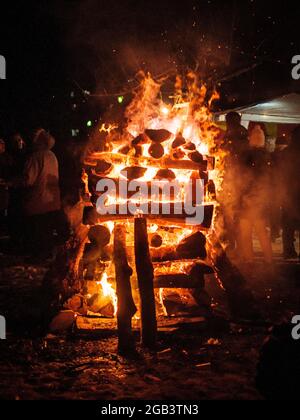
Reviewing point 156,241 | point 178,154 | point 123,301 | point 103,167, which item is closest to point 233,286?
point 156,241

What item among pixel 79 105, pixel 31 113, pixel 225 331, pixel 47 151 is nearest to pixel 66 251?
pixel 225 331

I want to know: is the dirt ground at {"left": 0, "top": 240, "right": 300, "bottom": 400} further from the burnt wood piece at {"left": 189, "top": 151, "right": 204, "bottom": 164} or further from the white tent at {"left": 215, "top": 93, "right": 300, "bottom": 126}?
the white tent at {"left": 215, "top": 93, "right": 300, "bottom": 126}

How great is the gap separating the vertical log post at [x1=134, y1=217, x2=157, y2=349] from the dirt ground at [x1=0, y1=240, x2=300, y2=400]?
0.17 meters

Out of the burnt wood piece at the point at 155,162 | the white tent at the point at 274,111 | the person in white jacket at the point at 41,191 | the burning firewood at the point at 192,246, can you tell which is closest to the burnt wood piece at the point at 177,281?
the burning firewood at the point at 192,246

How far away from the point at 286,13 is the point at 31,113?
1030 cm

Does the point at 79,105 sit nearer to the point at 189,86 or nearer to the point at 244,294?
the point at 189,86

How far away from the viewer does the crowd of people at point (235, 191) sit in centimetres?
725

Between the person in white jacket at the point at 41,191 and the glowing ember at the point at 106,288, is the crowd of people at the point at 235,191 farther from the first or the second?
the glowing ember at the point at 106,288

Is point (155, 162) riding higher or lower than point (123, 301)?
higher

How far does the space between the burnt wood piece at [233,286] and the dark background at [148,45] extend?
10.7 feet

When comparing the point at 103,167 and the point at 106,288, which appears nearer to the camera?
the point at 103,167

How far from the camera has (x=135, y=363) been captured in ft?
12.3

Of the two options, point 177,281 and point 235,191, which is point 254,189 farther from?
point 177,281

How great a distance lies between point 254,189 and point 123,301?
13.3ft
